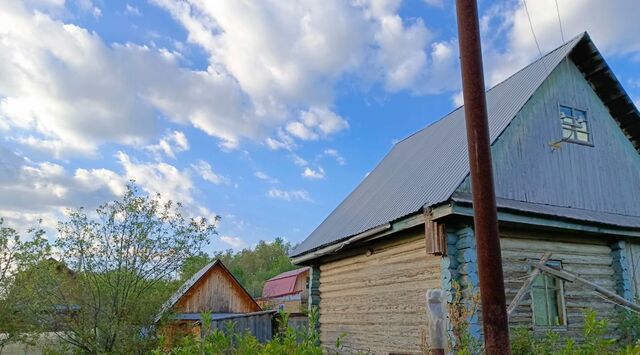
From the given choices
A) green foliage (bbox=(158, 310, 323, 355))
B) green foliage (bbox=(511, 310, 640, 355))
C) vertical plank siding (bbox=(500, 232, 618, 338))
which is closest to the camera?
green foliage (bbox=(158, 310, 323, 355))

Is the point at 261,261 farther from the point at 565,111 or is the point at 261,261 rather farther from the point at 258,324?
the point at 565,111

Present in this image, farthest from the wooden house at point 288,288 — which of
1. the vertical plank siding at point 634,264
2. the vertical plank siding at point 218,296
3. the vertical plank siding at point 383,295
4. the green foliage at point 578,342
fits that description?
the green foliage at point 578,342

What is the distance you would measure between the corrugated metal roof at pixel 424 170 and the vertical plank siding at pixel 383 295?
0.74 m

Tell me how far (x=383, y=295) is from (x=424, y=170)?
3.07 m

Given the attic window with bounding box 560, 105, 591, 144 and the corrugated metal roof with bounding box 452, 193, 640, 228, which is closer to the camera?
the corrugated metal roof with bounding box 452, 193, 640, 228

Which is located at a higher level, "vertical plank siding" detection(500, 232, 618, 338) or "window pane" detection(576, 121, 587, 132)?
"window pane" detection(576, 121, 587, 132)

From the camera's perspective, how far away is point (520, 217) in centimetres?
1005

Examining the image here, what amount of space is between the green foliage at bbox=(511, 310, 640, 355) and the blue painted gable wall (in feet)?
8.92

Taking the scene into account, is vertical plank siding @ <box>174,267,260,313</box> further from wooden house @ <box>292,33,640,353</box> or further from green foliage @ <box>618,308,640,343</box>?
green foliage @ <box>618,308,640,343</box>

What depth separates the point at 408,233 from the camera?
11.1 metres

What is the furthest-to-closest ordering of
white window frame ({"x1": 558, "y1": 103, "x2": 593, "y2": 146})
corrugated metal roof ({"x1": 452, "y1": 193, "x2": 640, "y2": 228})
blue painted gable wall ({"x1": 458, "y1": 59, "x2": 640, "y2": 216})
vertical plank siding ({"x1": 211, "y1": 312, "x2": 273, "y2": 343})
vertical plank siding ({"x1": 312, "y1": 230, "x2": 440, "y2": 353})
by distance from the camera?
vertical plank siding ({"x1": 211, "y1": 312, "x2": 273, "y2": 343}), white window frame ({"x1": 558, "y1": 103, "x2": 593, "y2": 146}), blue painted gable wall ({"x1": 458, "y1": 59, "x2": 640, "y2": 216}), vertical plank siding ({"x1": 312, "y1": 230, "x2": 440, "y2": 353}), corrugated metal roof ({"x1": 452, "y1": 193, "x2": 640, "y2": 228})

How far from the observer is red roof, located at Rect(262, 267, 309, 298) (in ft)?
170

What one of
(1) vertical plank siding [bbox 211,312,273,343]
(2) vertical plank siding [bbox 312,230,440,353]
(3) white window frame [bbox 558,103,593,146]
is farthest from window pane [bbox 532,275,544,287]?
(1) vertical plank siding [bbox 211,312,273,343]

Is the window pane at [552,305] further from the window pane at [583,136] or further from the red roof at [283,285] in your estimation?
the red roof at [283,285]
